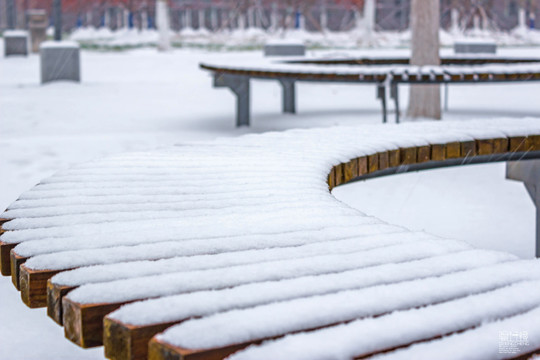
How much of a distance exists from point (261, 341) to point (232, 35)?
40.2 meters

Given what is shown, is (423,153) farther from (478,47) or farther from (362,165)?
(478,47)

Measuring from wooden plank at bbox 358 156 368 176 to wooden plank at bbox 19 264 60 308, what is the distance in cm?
217

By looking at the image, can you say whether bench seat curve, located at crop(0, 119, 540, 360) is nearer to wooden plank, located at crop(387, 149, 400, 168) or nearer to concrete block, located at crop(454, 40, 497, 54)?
wooden plank, located at crop(387, 149, 400, 168)

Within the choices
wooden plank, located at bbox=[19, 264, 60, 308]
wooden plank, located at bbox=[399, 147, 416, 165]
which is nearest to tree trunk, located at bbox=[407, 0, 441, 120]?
wooden plank, located at bbox=[399, 147, 416, 165]

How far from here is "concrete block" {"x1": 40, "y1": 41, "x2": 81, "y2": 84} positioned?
12.8 m

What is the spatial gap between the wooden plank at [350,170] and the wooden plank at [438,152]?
0.58 metres

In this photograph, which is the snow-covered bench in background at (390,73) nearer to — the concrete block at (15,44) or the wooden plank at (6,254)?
the wooden plank at (6,254)

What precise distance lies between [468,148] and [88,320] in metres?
3.06

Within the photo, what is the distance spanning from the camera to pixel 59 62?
42.4 feet

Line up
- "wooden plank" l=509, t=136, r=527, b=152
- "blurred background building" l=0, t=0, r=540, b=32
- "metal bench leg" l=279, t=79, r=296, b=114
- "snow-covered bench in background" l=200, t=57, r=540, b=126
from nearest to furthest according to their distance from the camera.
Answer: "wooden plank" l=509, t=136, r=527, b=152 < "snow-covered bench in background" l=200, t=57, r=540, b=126 < "metal bench leg" l=279, t=79, r=296, b=114 < "blurred background building" l=0, t=0, r=540, b=32

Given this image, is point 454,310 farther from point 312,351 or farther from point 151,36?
point 151,36

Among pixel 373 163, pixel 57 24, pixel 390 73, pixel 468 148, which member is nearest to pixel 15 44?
pixel 57 24

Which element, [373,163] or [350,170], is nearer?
[350,170]

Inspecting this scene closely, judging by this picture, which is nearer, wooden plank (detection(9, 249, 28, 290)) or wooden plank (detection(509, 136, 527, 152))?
wooden plank (detection(9, 249, 28, 290))
